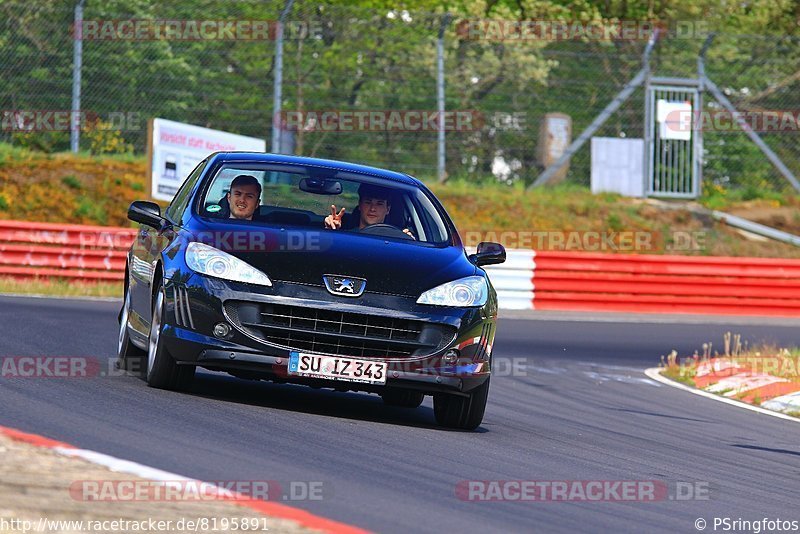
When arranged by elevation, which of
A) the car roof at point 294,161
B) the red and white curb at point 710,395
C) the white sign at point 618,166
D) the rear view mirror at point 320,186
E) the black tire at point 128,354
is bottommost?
the red and white curb at point 710,395

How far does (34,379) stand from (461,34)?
765 inches

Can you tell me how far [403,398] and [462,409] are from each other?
3.97 ft

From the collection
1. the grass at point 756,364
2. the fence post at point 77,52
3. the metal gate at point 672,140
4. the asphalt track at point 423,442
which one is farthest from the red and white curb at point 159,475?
the metal gate at point 672,140

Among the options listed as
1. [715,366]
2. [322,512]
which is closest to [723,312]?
[715,366]

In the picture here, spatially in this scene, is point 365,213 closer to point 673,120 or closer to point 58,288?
point 58,288

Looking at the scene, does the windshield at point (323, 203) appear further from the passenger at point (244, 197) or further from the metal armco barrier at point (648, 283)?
the metal armco barrier at point (648, 283)

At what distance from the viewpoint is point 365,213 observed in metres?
9.62

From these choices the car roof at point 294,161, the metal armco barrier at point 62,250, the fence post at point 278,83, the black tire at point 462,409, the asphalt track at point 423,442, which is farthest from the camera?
the fence post at point 278,83

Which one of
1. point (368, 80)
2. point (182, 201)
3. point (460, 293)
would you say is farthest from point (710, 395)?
point (368, 80)

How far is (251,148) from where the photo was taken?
25.0 meters

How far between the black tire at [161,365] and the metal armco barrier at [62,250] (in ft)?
40.3

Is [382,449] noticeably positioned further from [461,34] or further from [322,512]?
[461,34]

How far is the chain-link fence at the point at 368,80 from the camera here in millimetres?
24234

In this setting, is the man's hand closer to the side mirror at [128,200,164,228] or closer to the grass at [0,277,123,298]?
the side mirror at [128,200,164,228]
